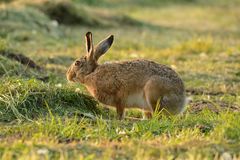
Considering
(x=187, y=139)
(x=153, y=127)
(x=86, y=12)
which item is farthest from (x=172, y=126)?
(x=86, y=12)

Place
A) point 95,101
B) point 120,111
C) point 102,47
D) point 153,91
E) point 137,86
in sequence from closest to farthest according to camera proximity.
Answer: point 153,91 → point 137,86 → point 120,111 → point 95,101 → point 102,47

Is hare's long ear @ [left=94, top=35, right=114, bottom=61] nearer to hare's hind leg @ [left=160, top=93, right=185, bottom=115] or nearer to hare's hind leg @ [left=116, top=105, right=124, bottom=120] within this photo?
hare's hind leg @ [left=116, top=105, right=124, bottom=120]

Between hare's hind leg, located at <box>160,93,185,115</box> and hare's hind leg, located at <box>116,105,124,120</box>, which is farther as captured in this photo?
hare's hind leg, located at <box>116,105,124,120</box>

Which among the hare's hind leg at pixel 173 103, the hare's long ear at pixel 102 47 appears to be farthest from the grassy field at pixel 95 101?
the hare's long ear at pixel 102 47

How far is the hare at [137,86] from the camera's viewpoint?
7.45 meters

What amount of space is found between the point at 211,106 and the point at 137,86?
1148mm

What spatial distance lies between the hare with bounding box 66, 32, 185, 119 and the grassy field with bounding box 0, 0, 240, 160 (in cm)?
20

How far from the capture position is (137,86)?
7.60m

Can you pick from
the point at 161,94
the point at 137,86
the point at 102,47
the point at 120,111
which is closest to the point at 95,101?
the point at 120,111

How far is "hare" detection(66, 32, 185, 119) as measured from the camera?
745 centimetres

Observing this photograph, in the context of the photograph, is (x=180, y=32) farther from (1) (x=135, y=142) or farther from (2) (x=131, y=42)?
(1) (x=135, y=142)

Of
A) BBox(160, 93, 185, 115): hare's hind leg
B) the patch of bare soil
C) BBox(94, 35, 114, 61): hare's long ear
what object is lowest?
the patch of bare soil

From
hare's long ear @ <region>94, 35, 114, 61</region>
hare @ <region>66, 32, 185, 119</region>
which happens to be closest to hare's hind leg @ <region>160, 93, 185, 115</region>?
hare @ <region>66, 32, 185, 119</region>

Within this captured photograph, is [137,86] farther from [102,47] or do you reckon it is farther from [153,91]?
[102,47]
